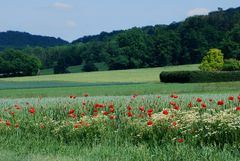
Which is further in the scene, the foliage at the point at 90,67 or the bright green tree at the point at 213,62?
the foliage at the point at 90,67

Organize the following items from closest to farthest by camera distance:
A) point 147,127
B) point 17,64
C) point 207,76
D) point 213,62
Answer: point 147,127 < point 207,76 < point 213,62 < point 17,64

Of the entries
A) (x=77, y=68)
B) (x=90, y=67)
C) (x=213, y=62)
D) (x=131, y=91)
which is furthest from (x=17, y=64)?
(x=131, y=91)

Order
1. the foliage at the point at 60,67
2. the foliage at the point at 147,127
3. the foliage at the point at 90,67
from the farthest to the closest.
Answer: the foliage at the point at 60,67
the foliage at the point at 90,67
the foliage at the point at 147,127

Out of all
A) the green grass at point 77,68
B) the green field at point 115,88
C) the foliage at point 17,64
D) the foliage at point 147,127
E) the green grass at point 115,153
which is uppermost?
the foliage at point 17,64

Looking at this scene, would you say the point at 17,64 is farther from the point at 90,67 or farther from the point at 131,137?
the point at 131,137

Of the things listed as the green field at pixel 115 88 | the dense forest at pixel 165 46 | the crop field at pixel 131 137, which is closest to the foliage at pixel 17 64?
the dense forest at pixel 165 46

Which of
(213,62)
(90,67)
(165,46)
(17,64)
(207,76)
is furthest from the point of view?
(90,67)

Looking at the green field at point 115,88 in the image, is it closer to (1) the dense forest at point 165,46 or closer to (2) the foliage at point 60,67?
(1) the dense forest at point 165,46

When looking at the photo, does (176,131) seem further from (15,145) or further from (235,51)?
(235,51)

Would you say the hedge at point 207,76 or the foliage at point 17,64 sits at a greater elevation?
the foliage at point 17,64

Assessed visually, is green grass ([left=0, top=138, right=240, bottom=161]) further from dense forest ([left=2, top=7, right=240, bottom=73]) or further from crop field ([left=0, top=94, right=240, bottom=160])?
dense forest ([left=2, top=7, right=240, bottom=73])

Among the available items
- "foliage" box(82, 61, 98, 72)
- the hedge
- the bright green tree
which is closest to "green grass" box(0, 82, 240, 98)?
the hedge

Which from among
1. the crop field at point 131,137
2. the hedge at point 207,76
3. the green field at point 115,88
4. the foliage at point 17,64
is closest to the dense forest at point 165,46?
the foliage at point 17,64

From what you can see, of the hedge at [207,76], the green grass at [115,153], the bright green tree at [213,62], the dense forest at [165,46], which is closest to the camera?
the green grass at [115,153]
